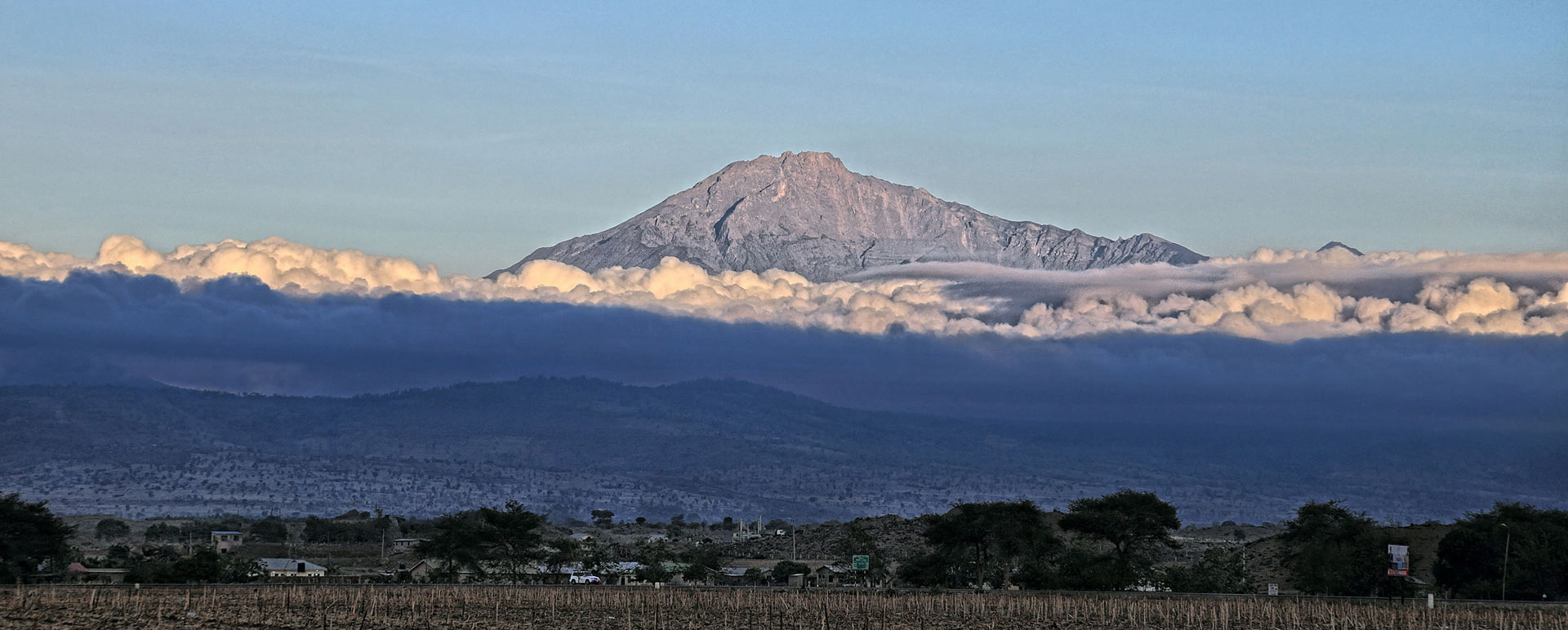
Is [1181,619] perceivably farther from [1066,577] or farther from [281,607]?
[281,607]

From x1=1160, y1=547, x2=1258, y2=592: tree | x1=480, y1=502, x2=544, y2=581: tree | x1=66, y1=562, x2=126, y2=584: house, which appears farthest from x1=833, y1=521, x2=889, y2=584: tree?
x1=66, y1=562, x2=126, y2=584: house

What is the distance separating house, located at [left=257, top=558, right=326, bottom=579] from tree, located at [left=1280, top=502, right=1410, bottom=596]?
75785mm

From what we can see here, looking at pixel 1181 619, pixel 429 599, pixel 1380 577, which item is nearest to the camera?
pixel 1181 619

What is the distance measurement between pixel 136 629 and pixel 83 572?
159 ft

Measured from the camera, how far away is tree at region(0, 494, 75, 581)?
117 meters

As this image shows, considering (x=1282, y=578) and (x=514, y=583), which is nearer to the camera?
(x=514, y=583)

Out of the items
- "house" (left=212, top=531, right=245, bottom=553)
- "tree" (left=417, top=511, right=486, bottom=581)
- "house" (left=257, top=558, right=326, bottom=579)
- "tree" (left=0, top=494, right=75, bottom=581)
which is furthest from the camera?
"house" (left=212, top=531, right=245, bottom=553)

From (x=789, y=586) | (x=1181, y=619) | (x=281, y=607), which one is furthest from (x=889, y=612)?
(x=281, y=607)

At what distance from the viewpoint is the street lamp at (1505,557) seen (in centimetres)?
10850

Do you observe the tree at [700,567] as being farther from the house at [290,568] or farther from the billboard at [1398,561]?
the billboard at [1398,561]

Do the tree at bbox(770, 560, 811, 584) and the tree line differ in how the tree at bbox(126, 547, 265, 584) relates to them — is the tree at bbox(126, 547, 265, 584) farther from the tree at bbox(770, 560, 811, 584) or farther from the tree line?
the tree at bbox(770, 560, 811, 584)

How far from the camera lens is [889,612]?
313ft

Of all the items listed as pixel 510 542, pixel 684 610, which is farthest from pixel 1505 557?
pixel 510 542

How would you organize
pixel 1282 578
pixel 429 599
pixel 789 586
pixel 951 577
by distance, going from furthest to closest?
1. pixel 1282 578
2. pixel 951 577
3. pixel 789 586
4. pixel 429 599
